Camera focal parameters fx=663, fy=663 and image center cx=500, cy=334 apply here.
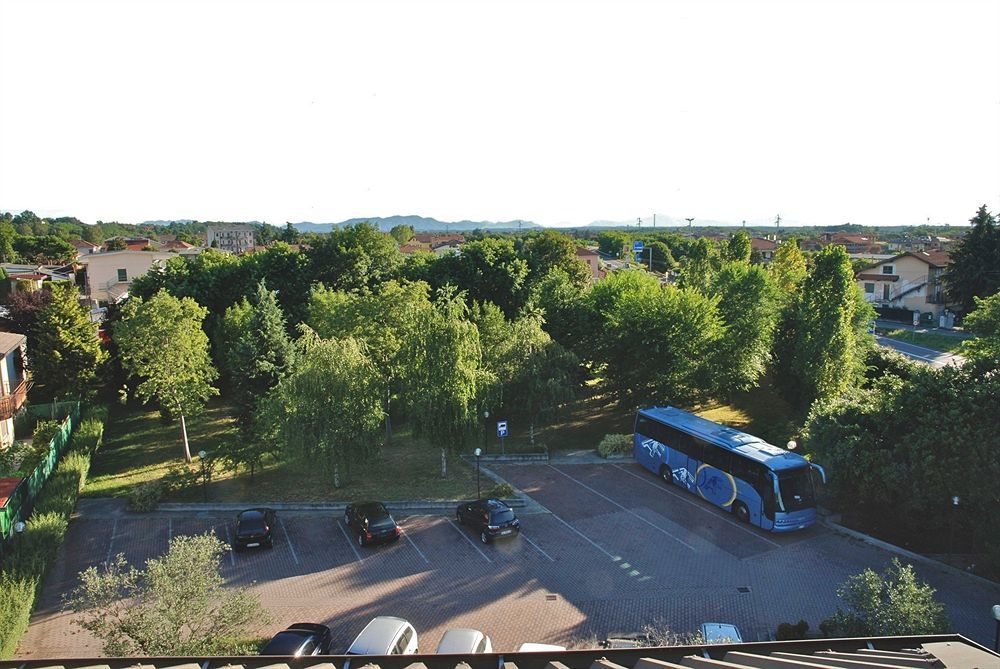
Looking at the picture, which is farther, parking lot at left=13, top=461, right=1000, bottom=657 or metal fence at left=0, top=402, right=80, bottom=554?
metal fence at left=0, top=402, right=80, bottom=554

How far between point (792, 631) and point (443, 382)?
47.3 ft

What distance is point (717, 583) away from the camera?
17.9m

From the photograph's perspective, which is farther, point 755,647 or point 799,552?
point 799,552

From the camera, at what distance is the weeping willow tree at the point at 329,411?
2369 centimetres

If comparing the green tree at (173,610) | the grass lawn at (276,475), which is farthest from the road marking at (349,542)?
the green tree at (173,610)

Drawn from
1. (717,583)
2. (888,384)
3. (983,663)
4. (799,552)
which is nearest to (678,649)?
(983,663)

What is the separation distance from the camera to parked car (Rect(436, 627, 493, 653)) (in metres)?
14.1

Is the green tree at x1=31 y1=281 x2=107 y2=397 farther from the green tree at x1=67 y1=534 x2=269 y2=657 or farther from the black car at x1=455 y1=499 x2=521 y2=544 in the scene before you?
the green tree at x1=67 y1=534 x2=269 y2=657

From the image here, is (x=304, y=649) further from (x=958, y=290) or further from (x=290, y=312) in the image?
(x=958, y=290)

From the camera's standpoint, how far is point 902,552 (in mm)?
19312

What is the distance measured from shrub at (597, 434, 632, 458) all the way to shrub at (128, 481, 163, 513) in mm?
17329

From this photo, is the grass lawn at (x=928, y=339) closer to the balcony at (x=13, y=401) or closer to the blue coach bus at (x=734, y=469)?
the blue coach bus at (x=734, y=469)

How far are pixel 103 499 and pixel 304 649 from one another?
15.3 metres

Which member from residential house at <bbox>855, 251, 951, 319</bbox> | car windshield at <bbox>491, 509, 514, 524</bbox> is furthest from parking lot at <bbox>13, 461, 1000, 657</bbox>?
residential house at <bbox>855, 251, 951, 319</bbox>
